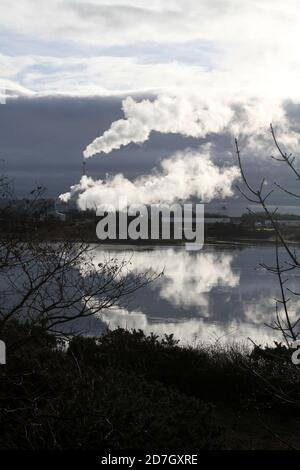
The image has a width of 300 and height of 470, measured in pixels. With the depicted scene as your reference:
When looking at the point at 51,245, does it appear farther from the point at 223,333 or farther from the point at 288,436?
the point at 223,333

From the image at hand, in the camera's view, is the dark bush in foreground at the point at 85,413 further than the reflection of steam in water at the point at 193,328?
No

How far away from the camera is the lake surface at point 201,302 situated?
2823 cm

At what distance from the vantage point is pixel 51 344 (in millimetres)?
11484

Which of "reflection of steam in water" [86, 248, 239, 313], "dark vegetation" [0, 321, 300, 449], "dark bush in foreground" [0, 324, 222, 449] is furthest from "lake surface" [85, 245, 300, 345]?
"dark bush in foreground" [0, 324, 222, 449]

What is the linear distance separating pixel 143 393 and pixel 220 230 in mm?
61802

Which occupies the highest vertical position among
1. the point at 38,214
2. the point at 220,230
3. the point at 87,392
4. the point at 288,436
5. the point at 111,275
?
the point at 220,230

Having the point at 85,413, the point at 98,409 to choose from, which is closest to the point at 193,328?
the point at 98,409

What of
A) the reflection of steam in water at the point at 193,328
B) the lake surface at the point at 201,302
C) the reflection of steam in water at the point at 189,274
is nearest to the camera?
the reflection of steam in water at the point at 193,328

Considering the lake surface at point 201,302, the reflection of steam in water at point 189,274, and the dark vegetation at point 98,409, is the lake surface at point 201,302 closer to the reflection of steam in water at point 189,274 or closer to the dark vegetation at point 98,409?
the reflection of steam in water at point 189,274

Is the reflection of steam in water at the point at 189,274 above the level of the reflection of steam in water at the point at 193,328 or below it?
above

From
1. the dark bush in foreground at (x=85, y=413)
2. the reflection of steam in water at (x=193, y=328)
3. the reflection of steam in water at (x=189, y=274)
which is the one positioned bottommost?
the dark bush in foreground at (x=85, y=413)

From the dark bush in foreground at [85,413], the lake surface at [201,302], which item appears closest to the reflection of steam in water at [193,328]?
the lake surface at [201,302]
